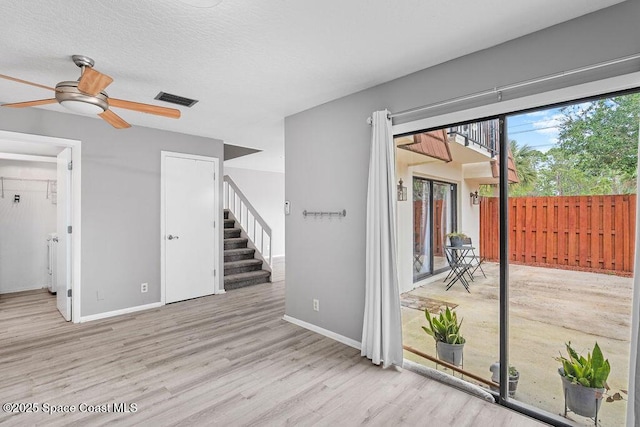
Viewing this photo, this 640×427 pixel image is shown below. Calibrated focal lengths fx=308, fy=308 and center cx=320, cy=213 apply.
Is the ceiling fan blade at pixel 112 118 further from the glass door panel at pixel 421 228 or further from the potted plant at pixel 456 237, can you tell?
the potted plant at pixel 456 237

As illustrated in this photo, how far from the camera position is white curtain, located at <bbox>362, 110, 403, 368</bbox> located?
2.70m

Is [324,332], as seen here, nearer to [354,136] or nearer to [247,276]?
[354,136]

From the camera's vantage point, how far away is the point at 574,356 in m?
2.03

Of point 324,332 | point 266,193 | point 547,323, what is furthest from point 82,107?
point 266,193

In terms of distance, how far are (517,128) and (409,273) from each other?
5.03 feet

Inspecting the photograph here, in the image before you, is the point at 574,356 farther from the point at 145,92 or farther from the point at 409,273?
the point at 145,92

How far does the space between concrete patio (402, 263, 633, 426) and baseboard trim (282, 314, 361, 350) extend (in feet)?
3.44

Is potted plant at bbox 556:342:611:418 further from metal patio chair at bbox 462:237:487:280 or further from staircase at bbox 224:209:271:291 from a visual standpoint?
staircase at bbox 224:209:271:291

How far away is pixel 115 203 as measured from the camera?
13.3 ft

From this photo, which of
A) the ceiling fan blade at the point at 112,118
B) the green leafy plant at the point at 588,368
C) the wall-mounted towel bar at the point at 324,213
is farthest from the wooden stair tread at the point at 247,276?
the green leafy plant at the point at 588,368

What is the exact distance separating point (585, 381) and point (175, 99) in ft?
13.7

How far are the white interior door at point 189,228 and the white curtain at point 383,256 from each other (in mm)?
3108

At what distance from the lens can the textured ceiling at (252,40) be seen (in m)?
1.81

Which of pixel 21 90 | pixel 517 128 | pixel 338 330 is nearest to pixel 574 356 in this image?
pixel 517 128
